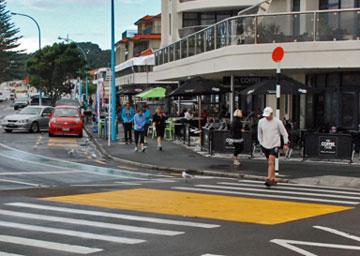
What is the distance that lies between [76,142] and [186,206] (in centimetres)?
1887

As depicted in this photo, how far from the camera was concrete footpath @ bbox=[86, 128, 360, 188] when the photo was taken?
53.8 feet

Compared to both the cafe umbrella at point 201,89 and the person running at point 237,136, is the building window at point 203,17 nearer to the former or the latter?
the cafe umbrella at point 201,89

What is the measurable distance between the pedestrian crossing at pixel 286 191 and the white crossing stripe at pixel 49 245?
19.1 feet

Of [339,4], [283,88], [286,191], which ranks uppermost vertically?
[339,4]

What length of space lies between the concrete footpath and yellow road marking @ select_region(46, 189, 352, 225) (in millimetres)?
4215

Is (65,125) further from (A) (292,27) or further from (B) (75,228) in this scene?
(B) (75,228)

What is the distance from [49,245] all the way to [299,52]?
16.2 metres

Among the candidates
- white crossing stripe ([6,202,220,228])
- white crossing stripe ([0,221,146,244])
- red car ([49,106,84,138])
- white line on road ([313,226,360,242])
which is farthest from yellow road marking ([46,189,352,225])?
red car ([49,106,84,138])

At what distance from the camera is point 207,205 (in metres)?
11.5

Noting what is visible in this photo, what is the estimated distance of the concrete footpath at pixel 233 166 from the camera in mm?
16384

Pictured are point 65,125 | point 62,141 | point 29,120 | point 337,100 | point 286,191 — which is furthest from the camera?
point 29,120

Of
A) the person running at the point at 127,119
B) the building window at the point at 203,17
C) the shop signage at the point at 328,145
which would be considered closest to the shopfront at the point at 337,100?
the shop signage at the point at 328,145

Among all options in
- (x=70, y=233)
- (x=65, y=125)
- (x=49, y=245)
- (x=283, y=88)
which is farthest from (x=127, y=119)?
(x=49, y=245)

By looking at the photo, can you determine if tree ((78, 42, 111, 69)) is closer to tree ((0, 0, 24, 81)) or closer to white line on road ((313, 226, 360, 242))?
tree ((0, 0, 24, 81))
